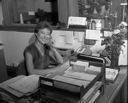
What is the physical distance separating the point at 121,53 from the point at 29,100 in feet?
3.78

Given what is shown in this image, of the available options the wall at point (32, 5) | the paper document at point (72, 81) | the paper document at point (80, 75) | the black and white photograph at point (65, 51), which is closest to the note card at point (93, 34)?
the black and white photograph at point (65, 51)

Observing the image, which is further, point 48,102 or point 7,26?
point 7,26

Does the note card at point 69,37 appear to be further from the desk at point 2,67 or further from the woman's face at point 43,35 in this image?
the desk at point 2,67

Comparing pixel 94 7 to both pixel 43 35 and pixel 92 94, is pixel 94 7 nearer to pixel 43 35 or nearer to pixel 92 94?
pixel 43 35

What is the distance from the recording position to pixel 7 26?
10.1 feet

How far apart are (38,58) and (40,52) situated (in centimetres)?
7

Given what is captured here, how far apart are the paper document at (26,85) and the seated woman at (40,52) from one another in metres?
0.39

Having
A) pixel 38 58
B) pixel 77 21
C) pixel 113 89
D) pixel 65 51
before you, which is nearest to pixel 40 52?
pixel 38 58

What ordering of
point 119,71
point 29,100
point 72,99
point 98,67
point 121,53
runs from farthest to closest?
point 121,53 → point 119,71 → point 98,67 → point 29,100 → point 72,99

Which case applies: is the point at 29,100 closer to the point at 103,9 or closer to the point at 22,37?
the point at 103,9

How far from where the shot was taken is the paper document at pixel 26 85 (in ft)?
4.17

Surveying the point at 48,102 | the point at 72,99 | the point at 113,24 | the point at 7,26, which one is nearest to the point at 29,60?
the point at 48,102

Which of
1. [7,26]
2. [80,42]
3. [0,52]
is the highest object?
[7,26]

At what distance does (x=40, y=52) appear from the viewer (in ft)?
6.69
